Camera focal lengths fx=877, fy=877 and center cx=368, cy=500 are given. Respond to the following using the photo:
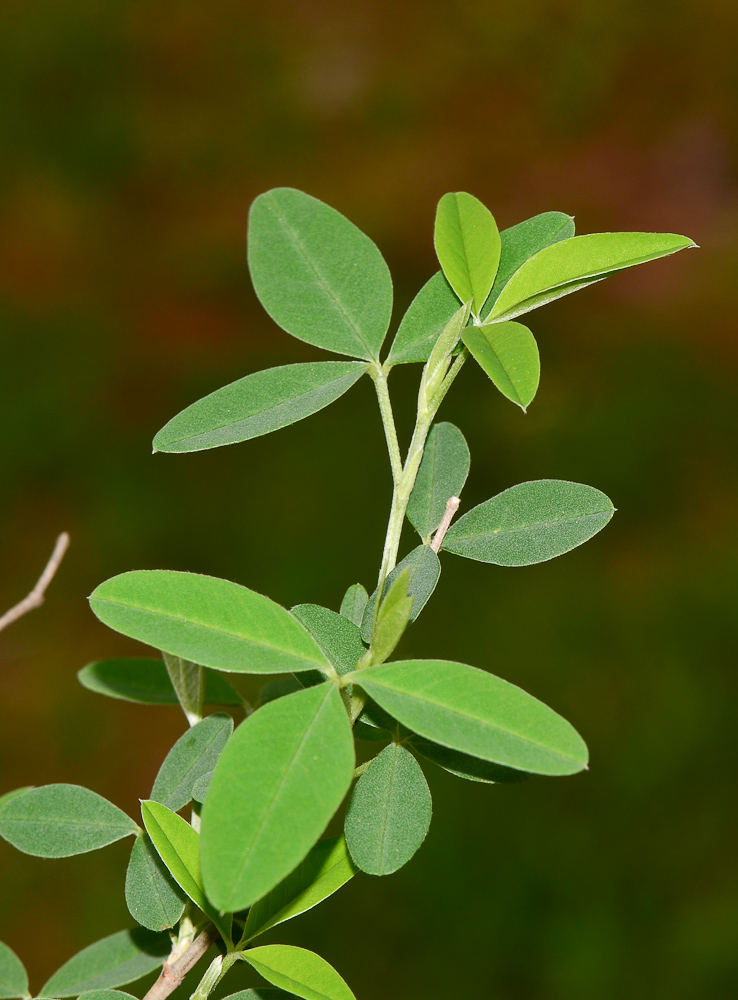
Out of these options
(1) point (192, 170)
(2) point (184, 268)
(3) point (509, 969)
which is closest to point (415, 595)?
(3) point (509, 969)

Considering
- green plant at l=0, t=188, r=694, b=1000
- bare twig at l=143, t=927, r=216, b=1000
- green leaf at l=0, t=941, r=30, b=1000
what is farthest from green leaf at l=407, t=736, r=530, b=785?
green leaf at l=0, t=941, r=30, b=1000

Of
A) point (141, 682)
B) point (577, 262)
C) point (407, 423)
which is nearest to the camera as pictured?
point (577, 262)

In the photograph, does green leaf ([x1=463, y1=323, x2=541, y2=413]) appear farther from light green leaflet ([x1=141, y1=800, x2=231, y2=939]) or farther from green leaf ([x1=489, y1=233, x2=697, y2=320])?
Answer: light green leaflet ([x1=141, y1=800, x2=231, y2=939])

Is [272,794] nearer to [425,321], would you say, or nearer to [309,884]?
[309,884]

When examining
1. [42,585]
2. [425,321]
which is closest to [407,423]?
[42,585]

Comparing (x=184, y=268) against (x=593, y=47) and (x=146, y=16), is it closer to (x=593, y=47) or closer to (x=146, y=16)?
(x=146, y=16)

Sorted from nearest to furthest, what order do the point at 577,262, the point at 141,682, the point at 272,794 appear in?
the point at 272,794 → the point at 577,262 → the point at 141,682
